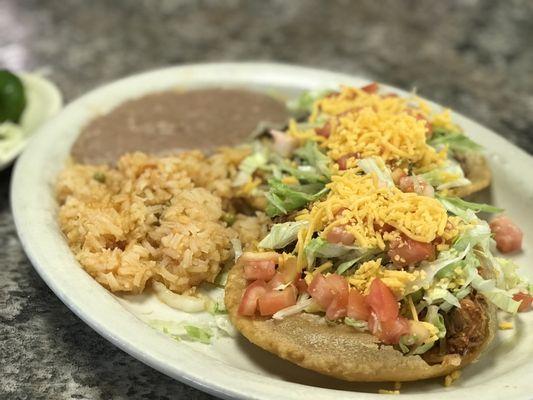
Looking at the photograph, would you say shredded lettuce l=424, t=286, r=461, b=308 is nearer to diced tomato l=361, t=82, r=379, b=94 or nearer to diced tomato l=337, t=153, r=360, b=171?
diced tomato l=337, t=153, r=360, b=171

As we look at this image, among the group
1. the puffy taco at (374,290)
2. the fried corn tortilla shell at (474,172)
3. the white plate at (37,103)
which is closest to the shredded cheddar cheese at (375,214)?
the puffy taco at (374,290)

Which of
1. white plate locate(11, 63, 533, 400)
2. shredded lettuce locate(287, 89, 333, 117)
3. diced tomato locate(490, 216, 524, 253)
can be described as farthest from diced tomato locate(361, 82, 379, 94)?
diced tomato locate(490, 216, 524, 253)

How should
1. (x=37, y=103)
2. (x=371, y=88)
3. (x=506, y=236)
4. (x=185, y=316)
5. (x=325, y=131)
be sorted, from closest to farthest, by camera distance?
(x=185, y=316)
(x=506, y=236)
(x=325, y=131)
(x=371, y=88)
(x=37, y=103)

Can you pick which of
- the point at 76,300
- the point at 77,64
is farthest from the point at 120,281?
the point at 77,64

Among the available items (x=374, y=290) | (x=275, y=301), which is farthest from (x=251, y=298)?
(x=374, y=290)

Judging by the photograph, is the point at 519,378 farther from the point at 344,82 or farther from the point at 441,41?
the point at 441,41

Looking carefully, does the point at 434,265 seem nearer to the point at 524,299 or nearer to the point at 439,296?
the point at 439,296
